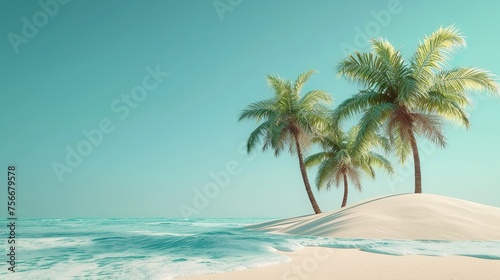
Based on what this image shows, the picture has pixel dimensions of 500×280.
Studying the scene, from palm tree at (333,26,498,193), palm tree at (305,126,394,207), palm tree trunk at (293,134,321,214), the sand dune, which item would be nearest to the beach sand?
the sand dune

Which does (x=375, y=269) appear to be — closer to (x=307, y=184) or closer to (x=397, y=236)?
(x=397, y=236)

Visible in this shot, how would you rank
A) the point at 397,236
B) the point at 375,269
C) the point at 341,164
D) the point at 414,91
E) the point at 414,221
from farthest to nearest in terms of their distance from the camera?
1. the point at 341,164
2. the point at 414,91
3. the point at 414,221
4. the point at 397,236
5. the point at 375,269

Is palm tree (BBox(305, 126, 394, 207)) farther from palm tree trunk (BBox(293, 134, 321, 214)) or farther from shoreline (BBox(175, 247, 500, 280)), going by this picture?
shoreline (BBox(175, 247, 500, 280))

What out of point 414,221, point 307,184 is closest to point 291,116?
point 307,184

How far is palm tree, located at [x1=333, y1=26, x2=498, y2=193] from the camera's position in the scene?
1436cm

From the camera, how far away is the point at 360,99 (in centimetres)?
1566

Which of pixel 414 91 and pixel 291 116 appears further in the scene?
pixel 291 116

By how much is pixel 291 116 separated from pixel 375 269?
1638cm

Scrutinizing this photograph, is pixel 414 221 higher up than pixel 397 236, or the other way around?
pixel 414 221

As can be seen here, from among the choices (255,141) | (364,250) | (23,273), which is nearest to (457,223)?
(364,250)

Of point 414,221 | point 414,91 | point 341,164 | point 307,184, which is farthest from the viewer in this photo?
point 341,164

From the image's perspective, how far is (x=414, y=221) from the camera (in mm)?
9875

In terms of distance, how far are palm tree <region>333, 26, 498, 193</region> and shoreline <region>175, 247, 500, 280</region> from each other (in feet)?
33.3

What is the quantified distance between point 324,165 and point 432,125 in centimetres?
998
